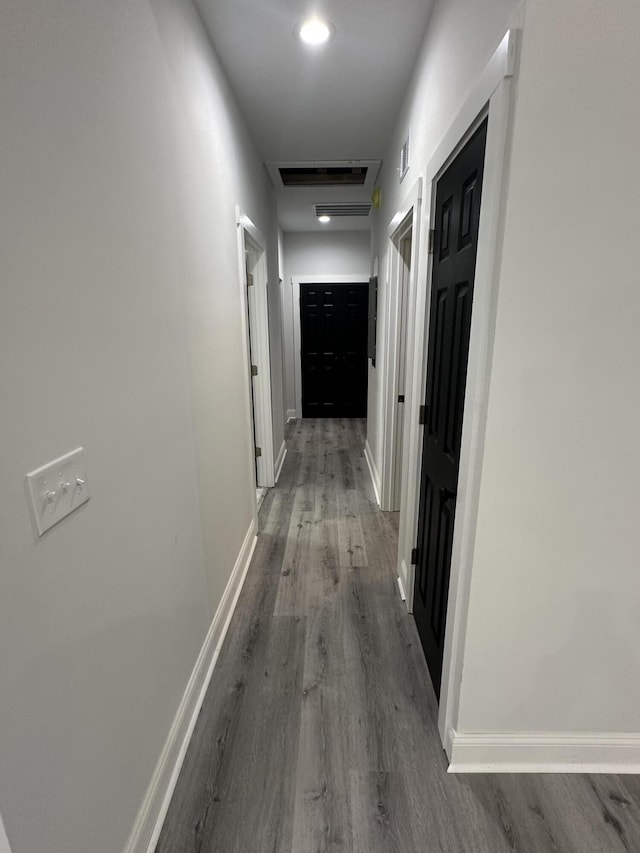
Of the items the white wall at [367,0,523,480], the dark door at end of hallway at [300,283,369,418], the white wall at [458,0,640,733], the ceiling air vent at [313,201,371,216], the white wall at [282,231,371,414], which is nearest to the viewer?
the white wall at [458,0,640,733]

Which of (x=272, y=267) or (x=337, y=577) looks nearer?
(x=337, y=577)

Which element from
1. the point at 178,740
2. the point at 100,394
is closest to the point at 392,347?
the point at 100,394

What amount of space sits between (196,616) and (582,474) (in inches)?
57.8

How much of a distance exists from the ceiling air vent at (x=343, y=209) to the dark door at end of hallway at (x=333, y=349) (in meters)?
1.20

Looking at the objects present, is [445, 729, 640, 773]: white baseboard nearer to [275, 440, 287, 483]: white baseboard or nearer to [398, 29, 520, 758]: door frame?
[398, 29, 520, 758]: door frame

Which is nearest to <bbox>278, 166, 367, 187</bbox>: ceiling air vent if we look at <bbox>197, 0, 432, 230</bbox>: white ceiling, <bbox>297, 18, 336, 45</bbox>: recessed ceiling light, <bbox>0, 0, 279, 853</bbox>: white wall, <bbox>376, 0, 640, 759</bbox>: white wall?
<bbox>197, 0, 432, 230</bbox>: white ceiling

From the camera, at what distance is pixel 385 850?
3.75ft

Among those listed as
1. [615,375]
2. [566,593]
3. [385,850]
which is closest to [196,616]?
[385,850]

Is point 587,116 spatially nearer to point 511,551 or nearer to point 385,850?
point 511,551

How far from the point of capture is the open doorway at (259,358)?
3.04 meters

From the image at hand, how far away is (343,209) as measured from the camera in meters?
4.43

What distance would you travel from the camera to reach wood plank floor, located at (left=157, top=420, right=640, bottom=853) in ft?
3.86

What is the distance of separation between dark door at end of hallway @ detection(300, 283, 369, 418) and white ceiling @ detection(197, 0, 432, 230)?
2.72 meters

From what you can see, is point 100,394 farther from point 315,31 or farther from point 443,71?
point 315,31
